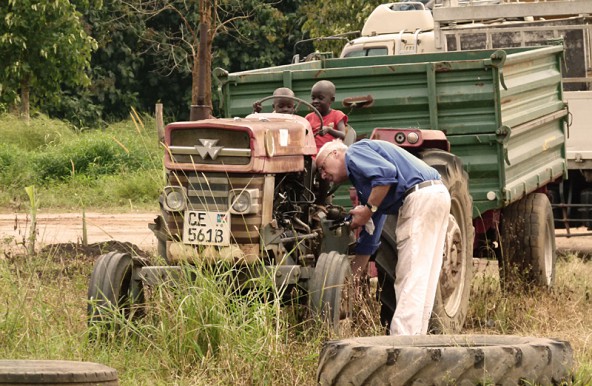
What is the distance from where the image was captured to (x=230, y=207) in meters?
7.43

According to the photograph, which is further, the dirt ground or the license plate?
the dirt ground

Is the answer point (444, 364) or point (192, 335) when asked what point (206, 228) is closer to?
point (192, 335)

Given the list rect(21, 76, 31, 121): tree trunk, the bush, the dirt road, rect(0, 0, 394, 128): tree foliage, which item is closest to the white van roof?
the dirt road

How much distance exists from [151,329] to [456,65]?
11.0 feet

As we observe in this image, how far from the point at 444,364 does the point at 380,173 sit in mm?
1688

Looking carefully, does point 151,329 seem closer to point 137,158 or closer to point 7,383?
point 7,383

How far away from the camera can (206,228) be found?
746 cm

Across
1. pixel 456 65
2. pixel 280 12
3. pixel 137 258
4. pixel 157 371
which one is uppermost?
pixel 280 12

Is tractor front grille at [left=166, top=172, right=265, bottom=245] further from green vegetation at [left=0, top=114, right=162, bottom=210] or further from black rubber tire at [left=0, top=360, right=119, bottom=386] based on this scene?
green vegetation at [left=0, top=114, right=162, bottom=210]

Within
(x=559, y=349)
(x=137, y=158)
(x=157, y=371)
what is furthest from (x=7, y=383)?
(x=137, y=158)

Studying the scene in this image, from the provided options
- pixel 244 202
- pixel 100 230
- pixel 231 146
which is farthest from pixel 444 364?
pixel 100 230

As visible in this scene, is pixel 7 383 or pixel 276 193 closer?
pixel 7 383

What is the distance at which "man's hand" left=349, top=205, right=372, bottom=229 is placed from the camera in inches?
299

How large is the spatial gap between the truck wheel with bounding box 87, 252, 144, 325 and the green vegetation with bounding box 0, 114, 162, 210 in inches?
A: 406
